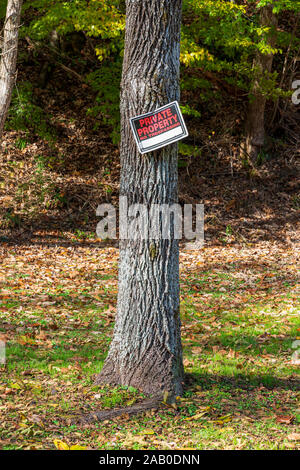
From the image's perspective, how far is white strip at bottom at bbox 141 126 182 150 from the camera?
13.0ft

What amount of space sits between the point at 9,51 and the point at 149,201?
271 inches

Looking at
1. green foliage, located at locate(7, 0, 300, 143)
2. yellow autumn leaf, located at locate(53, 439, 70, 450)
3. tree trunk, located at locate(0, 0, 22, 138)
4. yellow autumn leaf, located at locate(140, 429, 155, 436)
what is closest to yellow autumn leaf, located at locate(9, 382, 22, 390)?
yellow autumn leaf, located at locate(53, 439, 70, 450)

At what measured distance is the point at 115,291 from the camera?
7.75 m

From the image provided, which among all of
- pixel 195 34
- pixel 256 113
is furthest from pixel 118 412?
pixel 256 113

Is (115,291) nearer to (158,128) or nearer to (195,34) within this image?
(158,128)

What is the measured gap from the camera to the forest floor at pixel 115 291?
3.73 m

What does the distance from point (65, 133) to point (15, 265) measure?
6465 mm

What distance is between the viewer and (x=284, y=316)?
22.0 ft

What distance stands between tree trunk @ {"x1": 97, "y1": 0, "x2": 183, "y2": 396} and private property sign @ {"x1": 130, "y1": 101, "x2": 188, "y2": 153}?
73mm

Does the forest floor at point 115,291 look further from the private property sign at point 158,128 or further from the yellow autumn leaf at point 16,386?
the private property sign at point 158,128

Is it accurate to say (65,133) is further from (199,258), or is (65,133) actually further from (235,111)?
(199,258)

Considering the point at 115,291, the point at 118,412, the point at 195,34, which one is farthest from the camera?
the point at 195,34

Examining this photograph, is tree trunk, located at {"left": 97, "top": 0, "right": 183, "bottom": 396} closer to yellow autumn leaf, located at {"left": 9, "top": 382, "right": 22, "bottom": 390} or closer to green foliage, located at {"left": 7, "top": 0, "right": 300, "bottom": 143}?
yellow autumn leaf, located at {"left": 9, "top": 382, "right": 22, "bottom": 390}

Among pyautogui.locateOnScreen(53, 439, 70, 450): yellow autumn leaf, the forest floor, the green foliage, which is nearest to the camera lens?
pyautogui.locateOnScreen(53, 439, 70, 450): yellow autumn leaf
